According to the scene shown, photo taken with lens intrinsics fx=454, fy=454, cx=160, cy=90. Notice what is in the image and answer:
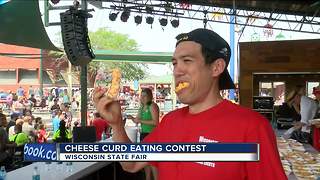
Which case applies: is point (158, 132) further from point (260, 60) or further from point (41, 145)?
point (260, 60)

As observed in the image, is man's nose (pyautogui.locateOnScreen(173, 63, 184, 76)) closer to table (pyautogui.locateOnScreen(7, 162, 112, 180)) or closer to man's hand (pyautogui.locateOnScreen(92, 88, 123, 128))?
man's hand (pyautogui.locateOnScreen(92, 88, 123, 128))

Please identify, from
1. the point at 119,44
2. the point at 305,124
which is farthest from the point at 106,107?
the point at 119,44

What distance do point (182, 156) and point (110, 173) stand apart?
4.47m

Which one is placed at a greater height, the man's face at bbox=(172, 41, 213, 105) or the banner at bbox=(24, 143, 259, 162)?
the man's face at bbox=(172, 41, 213, 105)

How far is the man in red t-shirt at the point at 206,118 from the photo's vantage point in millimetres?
1251

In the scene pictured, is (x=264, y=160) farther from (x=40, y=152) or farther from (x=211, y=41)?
(x=40, y=152)

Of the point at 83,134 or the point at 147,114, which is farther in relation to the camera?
the point at 147,114

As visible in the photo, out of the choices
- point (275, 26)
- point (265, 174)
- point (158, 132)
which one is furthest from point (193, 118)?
point (275, 26)

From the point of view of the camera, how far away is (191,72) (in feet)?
4.51

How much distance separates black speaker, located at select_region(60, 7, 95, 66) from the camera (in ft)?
24.7

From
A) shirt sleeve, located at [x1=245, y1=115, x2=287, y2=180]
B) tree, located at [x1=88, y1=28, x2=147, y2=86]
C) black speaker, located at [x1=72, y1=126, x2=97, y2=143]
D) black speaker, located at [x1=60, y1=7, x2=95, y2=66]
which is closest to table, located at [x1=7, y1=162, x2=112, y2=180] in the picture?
black speaker, located at [x1=72, y1=126, x2=97, y2=143]

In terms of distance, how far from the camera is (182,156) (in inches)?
32.1

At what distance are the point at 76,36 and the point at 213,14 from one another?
14.4 meters

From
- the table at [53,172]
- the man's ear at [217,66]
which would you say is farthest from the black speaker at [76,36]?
the man's ear at [217,66]
